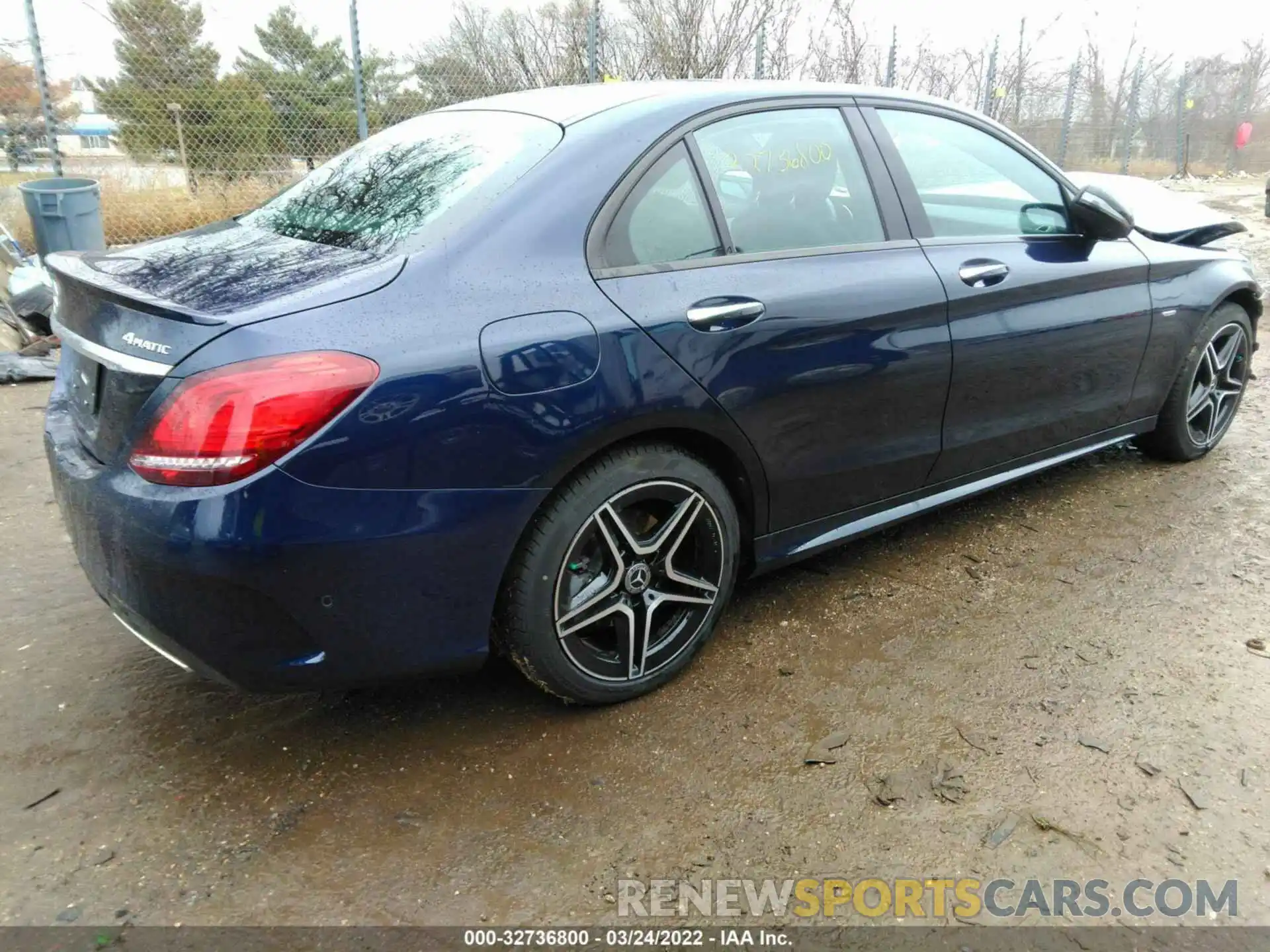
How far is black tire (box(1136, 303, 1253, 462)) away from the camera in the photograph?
4109 mm

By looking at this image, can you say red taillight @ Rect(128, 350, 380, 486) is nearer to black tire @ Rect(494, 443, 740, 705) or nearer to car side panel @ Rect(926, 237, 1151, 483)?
black tire @ Rect(494, 443, 740, 705)

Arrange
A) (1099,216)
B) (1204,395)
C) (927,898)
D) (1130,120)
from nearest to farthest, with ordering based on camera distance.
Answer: (927,898), (1099,216), (1204,395), (1130,120)

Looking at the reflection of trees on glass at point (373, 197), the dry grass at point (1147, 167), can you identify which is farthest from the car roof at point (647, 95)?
the dry grass at point (1147, 167)

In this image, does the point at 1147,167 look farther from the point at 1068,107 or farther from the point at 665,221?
the point at 665,221

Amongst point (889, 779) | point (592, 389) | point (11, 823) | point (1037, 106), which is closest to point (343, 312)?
point (592, 389)

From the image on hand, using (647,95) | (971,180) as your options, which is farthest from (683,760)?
(971,180)

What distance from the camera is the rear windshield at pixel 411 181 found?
235 cm

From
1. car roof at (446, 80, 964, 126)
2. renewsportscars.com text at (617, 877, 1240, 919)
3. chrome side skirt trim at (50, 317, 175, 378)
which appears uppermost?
car roof at (446, 80, 964, 126)

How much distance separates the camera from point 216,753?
240 cm

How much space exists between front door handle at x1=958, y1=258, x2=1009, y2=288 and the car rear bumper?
1.72 metres

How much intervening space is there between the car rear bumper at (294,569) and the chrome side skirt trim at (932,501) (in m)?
1.15

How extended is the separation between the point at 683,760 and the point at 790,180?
1723 millimetres

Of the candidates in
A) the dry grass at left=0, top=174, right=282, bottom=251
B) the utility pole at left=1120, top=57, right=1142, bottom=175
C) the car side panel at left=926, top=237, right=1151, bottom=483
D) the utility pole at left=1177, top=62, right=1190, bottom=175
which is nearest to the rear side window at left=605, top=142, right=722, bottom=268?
the car side panel at left=926, top=237, right=1151, bottom=483

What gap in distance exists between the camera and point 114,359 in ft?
6.79
